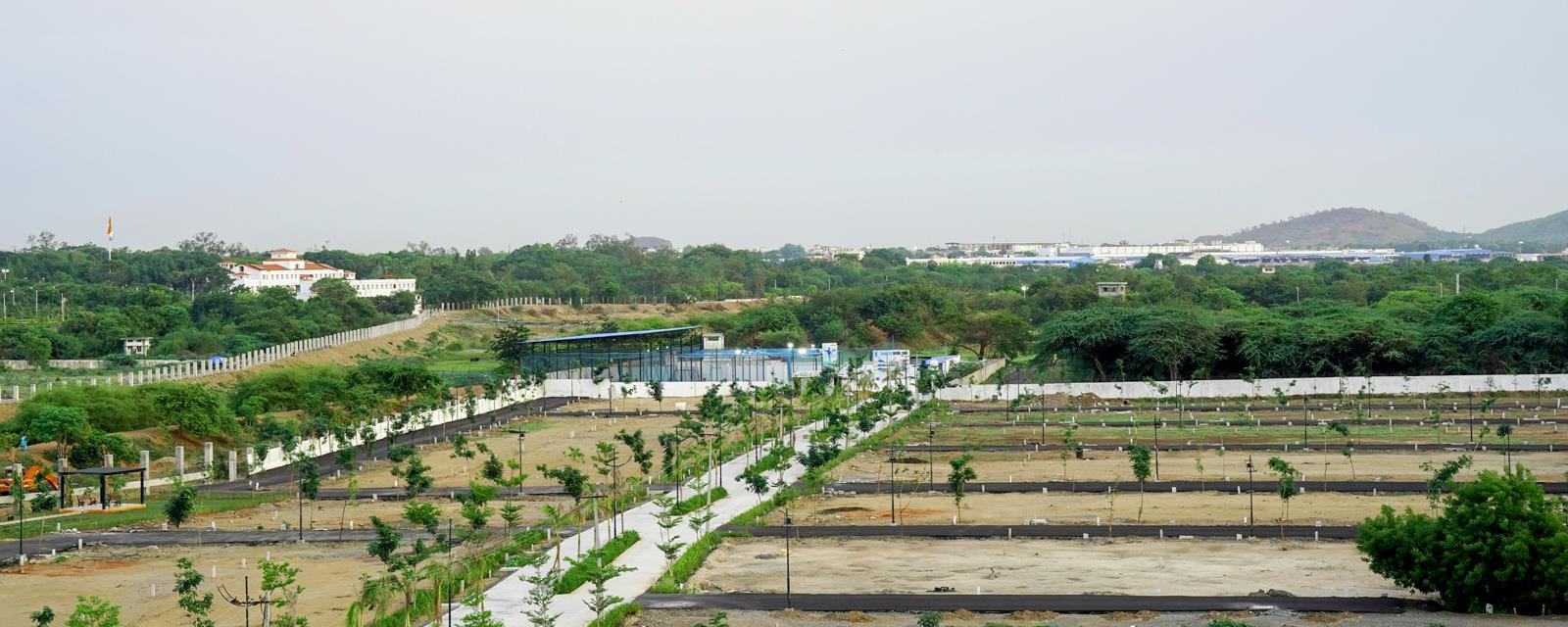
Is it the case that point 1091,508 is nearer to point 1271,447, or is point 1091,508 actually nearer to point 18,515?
point 1271,447

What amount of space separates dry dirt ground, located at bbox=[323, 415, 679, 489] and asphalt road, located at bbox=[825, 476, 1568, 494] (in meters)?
9.73

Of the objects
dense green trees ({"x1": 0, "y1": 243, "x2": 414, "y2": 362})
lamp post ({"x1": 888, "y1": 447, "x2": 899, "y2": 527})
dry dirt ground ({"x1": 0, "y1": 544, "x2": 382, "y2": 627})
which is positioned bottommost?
dry dirt ground ({"x1": 0, "y1": 544, "x2": 382, "y2": 627})

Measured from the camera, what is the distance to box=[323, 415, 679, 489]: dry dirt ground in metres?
51.5

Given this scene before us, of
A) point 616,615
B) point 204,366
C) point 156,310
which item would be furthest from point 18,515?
point 156,310

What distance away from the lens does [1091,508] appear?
137 feet

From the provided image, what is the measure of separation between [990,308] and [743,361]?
45059 millimetres

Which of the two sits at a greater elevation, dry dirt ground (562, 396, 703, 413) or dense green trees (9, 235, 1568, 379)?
dense green trees (9, 235, 1568, 379)

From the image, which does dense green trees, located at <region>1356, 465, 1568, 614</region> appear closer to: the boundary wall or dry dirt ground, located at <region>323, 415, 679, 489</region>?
dry dirt ground, located at <region>323, 415, 679, 489</region>

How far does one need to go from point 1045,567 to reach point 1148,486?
43.4 ft

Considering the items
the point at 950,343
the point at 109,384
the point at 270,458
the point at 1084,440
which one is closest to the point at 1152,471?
the point at 1084,440

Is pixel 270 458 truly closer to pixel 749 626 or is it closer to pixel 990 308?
pixel 749 626

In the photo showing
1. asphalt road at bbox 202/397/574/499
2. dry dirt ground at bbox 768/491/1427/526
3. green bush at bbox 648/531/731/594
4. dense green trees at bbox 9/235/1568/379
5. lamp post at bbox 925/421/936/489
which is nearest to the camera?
green bush at bbox 648/531/731/594

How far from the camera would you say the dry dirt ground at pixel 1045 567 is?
31125 millimetres

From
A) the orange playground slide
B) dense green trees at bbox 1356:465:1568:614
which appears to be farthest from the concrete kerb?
the orange playground slide
